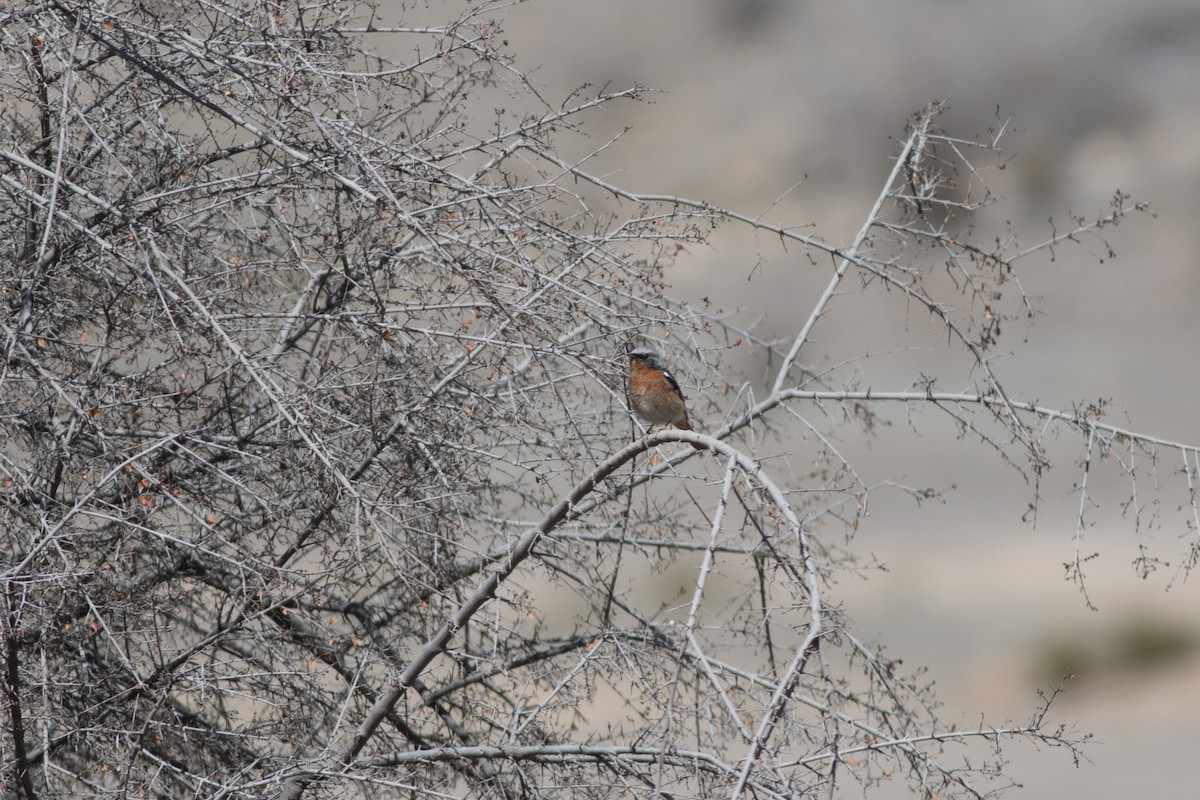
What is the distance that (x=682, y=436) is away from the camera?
3.91 m

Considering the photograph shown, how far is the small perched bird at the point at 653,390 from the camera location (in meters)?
5.79

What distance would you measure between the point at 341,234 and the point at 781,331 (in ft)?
11.8

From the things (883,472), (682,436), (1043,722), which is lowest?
(682,436)

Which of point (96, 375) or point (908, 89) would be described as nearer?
point (96, 375)

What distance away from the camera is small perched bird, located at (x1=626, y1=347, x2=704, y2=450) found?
19.0 feet

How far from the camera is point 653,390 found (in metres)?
5.84

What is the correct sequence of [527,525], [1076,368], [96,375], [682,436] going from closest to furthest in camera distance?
[682,436], [96,375], [527,525], [1076,368]

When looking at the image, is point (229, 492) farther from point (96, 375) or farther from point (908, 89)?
point (908, 89)

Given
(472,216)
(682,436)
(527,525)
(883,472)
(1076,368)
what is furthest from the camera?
(1076,368)

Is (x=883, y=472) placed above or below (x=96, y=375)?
above

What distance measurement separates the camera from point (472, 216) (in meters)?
4.89

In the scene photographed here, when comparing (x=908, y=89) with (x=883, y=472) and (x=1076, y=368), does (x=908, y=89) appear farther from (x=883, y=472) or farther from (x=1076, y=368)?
(x=883, y=472)

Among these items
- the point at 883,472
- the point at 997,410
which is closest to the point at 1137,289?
the point at 883,472

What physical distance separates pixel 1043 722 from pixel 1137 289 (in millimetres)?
38404
